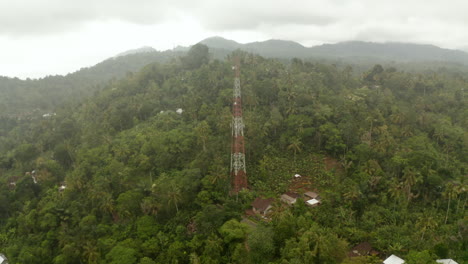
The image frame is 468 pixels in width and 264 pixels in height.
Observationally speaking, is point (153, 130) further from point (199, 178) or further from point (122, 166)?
point (199, 178)

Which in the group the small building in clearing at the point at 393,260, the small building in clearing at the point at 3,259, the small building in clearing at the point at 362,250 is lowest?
the small building in clearing at the point at 3,259

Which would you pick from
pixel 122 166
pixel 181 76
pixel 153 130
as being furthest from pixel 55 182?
pixel 181 76

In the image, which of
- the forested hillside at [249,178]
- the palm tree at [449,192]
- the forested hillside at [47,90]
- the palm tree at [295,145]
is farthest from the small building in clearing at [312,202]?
the forested hillside at [47,90]

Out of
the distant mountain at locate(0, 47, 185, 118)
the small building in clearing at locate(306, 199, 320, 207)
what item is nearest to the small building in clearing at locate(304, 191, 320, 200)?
the small building in clearing at locate(306, 199, 320, 207)

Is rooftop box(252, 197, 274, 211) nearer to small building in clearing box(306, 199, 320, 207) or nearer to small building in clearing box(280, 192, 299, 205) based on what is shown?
small building in clearing box(280, 192, 299, 205)

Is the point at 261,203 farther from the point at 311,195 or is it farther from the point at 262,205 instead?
the point at 311,195

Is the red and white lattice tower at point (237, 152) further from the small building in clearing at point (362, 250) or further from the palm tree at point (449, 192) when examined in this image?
the palm tree at point (449, 192)
